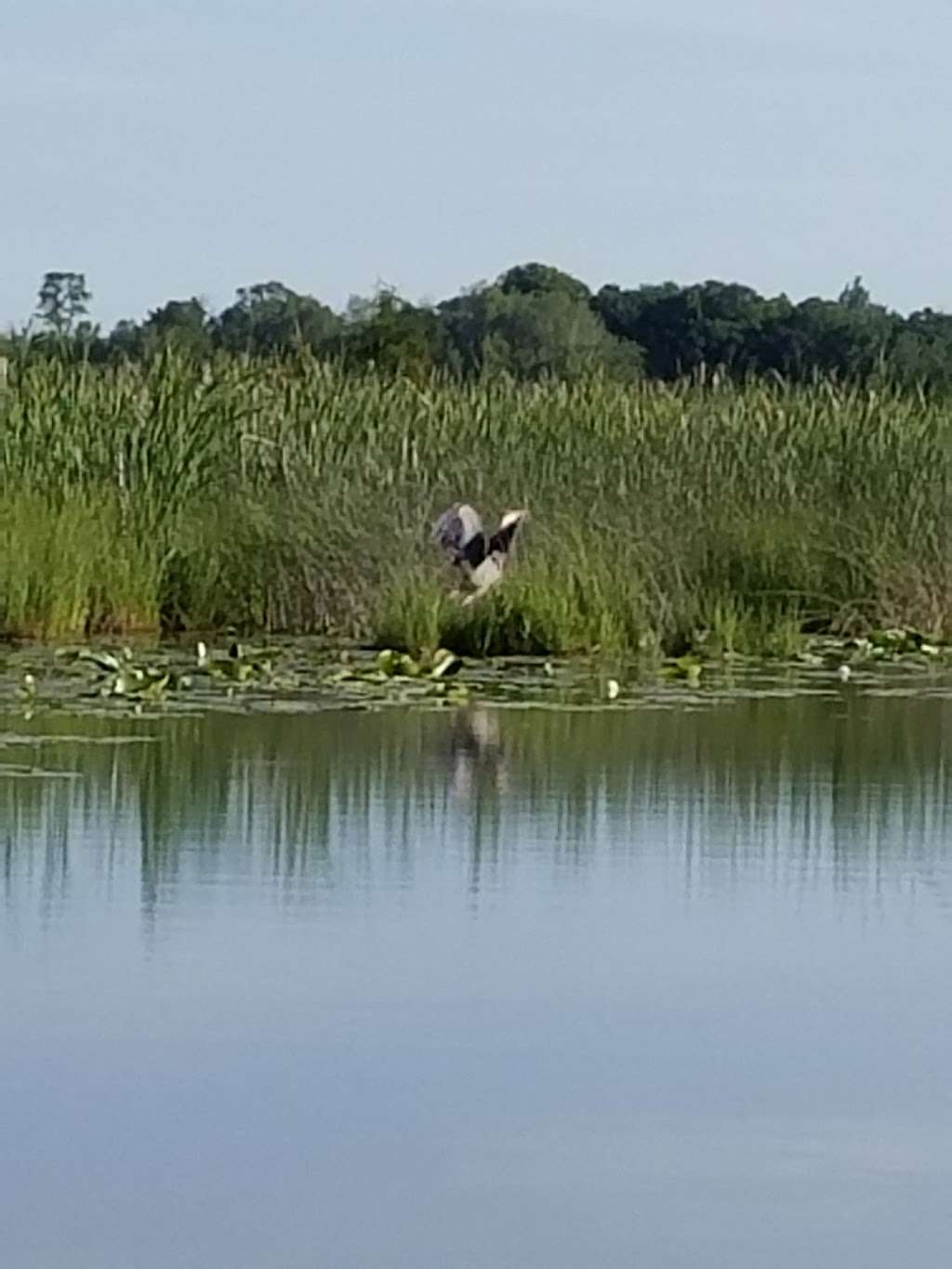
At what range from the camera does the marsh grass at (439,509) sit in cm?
1424

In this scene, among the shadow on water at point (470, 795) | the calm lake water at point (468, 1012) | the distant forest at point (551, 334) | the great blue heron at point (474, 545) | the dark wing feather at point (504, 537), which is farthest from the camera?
the distant forest at point (551, 334)

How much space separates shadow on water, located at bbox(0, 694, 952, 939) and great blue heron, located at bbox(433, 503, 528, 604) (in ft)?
9.08

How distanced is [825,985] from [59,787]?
3080 millimetres

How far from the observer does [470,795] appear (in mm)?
9023

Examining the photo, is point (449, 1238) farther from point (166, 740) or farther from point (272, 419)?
point (272, 419)

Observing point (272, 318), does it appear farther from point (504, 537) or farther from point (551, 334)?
point (504, 537)

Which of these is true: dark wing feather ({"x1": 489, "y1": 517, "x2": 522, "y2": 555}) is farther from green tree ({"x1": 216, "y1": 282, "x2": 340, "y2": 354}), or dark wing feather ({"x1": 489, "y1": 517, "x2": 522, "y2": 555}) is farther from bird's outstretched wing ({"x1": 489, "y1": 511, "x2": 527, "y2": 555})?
green tree ({"x1": 216, "y1": 282, "x2": 340, "y2": 354})

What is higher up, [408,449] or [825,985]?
[408,449]

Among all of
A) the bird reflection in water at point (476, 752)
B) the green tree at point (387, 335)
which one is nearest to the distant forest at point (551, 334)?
the green tree at point (387, 335)

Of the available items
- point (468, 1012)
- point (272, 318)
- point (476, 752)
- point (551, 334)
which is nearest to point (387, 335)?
point (272, 318)

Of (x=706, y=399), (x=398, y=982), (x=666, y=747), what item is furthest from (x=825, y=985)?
(x=706, y=399)

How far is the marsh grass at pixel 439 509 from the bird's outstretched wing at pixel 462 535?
135 millimetres

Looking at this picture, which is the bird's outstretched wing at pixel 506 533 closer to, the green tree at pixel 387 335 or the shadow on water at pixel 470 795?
the shadow on water at pixel 470 795

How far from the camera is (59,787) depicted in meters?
8.84
